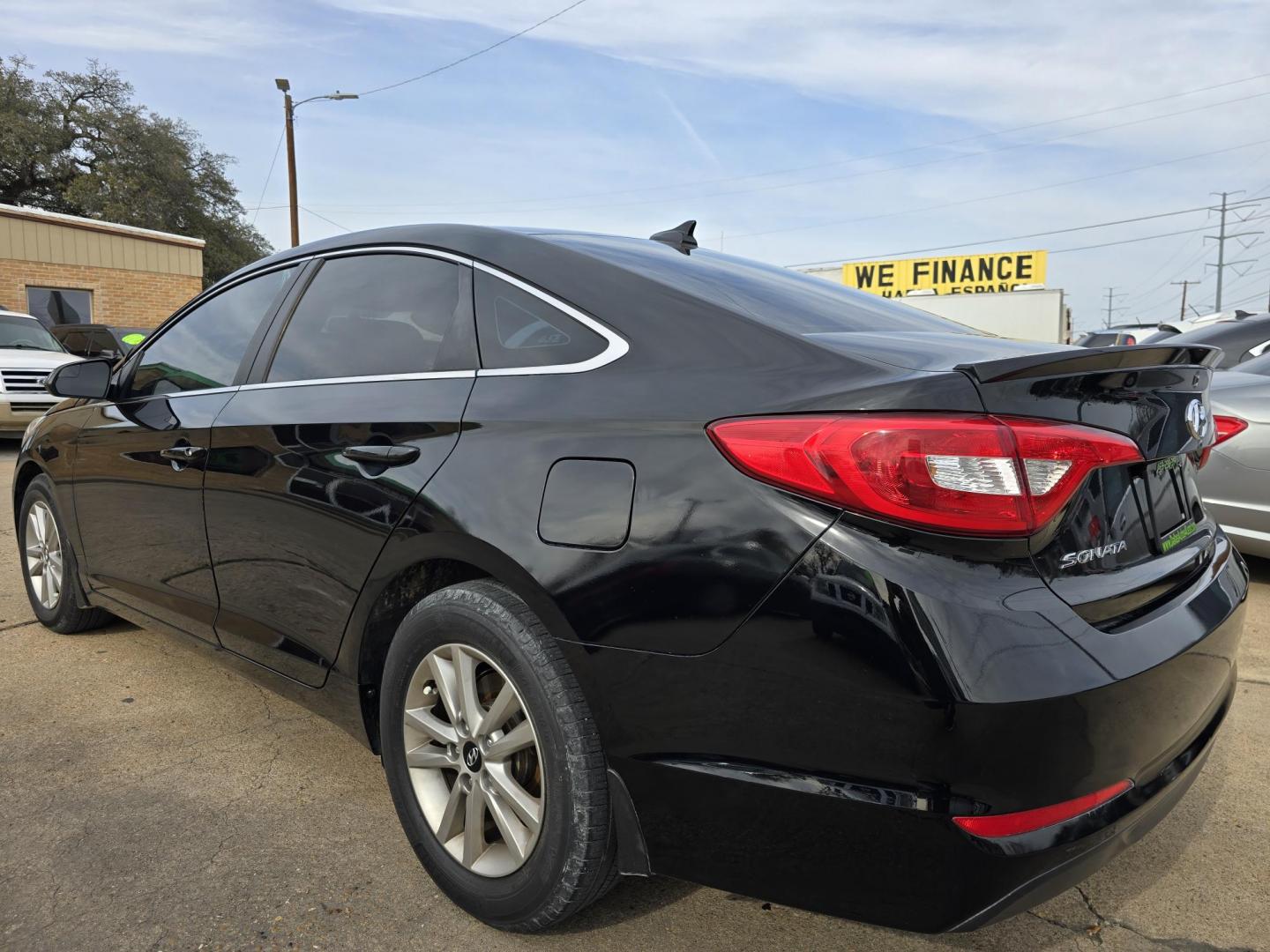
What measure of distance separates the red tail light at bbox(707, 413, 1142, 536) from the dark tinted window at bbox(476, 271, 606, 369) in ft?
1.87

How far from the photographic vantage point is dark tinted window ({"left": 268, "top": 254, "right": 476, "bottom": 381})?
2361 mm

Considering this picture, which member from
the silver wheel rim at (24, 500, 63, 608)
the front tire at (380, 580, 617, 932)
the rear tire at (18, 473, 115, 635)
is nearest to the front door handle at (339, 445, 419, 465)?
the front tire at (380, 580, 617, 932)

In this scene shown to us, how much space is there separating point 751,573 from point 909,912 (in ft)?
1.94

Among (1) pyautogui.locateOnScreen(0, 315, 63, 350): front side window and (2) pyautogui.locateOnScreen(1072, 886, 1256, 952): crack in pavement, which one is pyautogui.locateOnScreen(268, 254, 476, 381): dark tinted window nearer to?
(2) pyautogui.locateOnScreen(1072, 886, 1256, 952): crack in pavement

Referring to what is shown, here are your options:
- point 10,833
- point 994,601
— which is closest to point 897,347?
point 994,601

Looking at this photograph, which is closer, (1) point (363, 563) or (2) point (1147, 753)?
(2) point (1147, 753)

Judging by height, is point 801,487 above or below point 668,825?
above

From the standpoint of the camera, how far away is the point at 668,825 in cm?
178

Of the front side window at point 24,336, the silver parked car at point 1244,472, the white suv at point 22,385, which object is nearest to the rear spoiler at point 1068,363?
the silver parked car at point 1244,472

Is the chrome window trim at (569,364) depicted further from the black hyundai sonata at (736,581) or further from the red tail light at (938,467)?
the red tail light at (938,467)

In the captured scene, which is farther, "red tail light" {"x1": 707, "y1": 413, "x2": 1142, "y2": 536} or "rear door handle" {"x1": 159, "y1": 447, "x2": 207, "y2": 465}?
"rear door handle" {"x1": 159, "y1": 447, "x2": 207, "y2": 465}

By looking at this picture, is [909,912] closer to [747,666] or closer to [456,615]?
[747,666]

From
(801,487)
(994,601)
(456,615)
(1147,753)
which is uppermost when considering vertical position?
(801,487)

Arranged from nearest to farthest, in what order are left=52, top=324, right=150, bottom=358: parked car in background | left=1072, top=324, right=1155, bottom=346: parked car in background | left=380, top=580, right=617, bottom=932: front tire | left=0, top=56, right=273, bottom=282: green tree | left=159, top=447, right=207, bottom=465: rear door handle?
left=380, top=580, right=617, bottom=932: front tire
left=159, top=447, right=207, bottom=465: rear door handle
left=52, top=324, right=150, bottom=358: parked car in background
left=1072, top=324, right=1155, bottom=346: parked car in background
left=0, top=56, right=273, bottom=282: green tree
